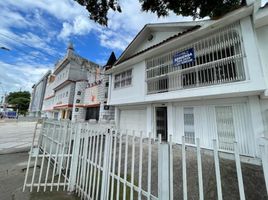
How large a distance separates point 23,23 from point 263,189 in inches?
704

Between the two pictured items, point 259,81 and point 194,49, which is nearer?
point 259,81

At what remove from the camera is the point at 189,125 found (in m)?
8.59

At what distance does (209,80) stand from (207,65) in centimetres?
80

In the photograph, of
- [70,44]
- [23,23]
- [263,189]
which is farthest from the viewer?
[70,44]

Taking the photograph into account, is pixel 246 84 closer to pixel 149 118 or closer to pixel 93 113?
pixel 149 118

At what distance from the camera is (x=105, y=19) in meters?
7.49

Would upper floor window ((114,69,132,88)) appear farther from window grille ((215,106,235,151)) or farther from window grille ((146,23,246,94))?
window grille ((215,106,235,151))

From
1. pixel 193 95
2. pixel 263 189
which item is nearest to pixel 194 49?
pixel 193 95

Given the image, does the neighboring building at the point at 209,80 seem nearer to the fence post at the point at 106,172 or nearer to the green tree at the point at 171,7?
the green tree at the point at 171,7

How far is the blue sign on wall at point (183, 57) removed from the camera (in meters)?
7.75

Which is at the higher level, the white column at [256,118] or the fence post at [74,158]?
the white column at [256,118]

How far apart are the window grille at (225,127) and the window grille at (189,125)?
55.5 inches

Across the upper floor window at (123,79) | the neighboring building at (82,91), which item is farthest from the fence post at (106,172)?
the neighboring building at (82,91)

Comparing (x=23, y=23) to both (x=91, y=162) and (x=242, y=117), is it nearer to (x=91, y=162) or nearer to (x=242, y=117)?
(x=91, y=162)
